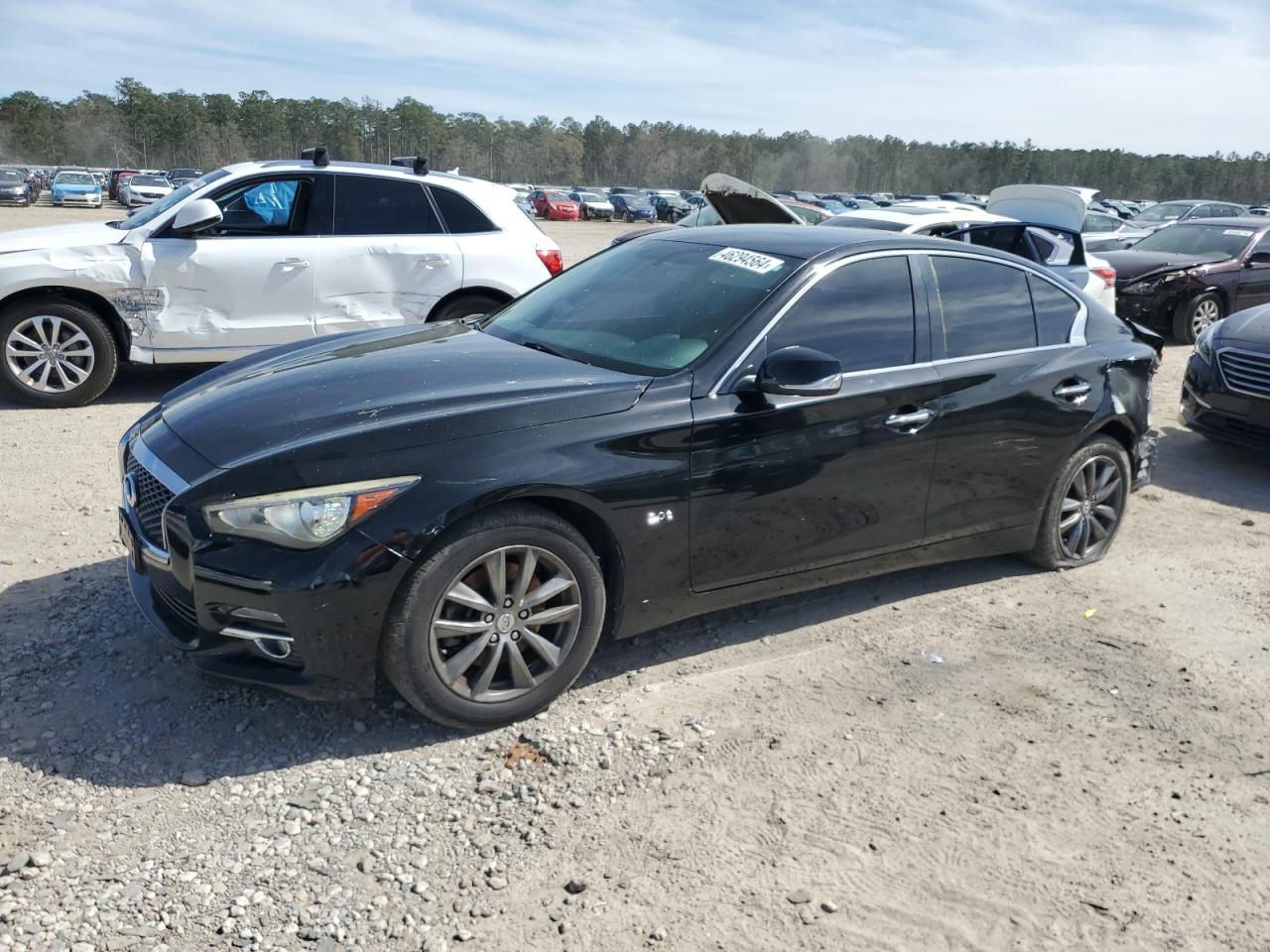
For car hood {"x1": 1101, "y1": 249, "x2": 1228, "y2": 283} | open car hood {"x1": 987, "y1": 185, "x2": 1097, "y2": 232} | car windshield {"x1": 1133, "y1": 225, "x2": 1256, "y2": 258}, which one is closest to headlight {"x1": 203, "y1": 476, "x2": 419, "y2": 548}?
open car hood {"x1": 987, "y1": 185, "x2": 1097, "y2": 232}

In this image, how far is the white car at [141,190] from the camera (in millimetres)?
40031

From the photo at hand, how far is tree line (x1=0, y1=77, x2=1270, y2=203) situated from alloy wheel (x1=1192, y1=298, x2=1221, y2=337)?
69.2 m

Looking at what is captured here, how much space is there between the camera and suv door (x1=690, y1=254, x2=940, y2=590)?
12.8ft

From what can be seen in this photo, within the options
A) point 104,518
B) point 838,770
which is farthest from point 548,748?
point 104,518

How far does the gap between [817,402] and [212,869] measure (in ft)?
8.52

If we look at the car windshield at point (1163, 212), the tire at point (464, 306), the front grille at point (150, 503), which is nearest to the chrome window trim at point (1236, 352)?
the tire at point (464, 306)

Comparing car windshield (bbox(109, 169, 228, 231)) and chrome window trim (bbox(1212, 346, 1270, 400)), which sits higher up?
car windshield (bbox(109, 169, 228, 231))

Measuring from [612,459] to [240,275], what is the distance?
5132mm

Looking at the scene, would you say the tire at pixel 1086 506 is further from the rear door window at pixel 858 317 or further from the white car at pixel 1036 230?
the white car at pixel 1036 230

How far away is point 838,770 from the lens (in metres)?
3.45

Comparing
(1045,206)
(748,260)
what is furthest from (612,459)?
(1045,206)

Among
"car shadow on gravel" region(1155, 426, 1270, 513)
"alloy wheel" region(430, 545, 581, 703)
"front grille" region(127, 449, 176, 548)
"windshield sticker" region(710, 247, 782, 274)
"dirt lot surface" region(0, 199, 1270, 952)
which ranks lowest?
"dirt lot surface" region(0, 199, 1270, 952)

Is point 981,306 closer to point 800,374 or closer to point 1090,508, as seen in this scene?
point 1090,508

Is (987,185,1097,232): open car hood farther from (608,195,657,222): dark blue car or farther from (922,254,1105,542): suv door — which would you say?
(608,195,657,222): dark blue car
